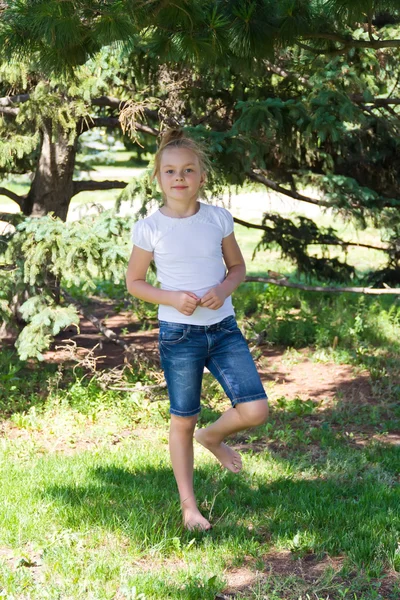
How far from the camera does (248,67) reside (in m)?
4.38

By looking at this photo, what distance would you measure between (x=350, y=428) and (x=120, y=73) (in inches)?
131

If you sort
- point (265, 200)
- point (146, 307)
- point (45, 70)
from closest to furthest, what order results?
point (45, 70) < point (146, 307) < point (265, 200)

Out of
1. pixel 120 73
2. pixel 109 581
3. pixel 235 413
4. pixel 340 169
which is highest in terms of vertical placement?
pixel 120 73

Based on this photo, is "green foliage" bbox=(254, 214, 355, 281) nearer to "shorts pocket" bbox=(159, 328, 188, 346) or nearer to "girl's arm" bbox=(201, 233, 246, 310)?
"girl's arm" bbox=(201, 233, 246, 310)

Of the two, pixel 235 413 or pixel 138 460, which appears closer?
pixel 235 413

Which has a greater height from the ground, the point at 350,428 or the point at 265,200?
the point at 265,200

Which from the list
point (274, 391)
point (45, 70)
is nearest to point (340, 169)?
point (274, 391)

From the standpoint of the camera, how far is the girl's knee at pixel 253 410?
3598mm

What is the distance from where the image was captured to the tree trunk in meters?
7.27

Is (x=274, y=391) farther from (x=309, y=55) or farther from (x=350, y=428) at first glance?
(x=309, y=55)

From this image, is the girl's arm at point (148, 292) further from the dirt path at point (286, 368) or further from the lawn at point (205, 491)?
the dirt path at point (286, 368)

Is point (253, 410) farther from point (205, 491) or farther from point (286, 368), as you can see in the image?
point (286, 368)

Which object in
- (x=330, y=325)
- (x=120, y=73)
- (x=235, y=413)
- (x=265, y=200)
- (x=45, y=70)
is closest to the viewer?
(x=235, y=413)

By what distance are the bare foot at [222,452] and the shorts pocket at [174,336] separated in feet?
1.75
